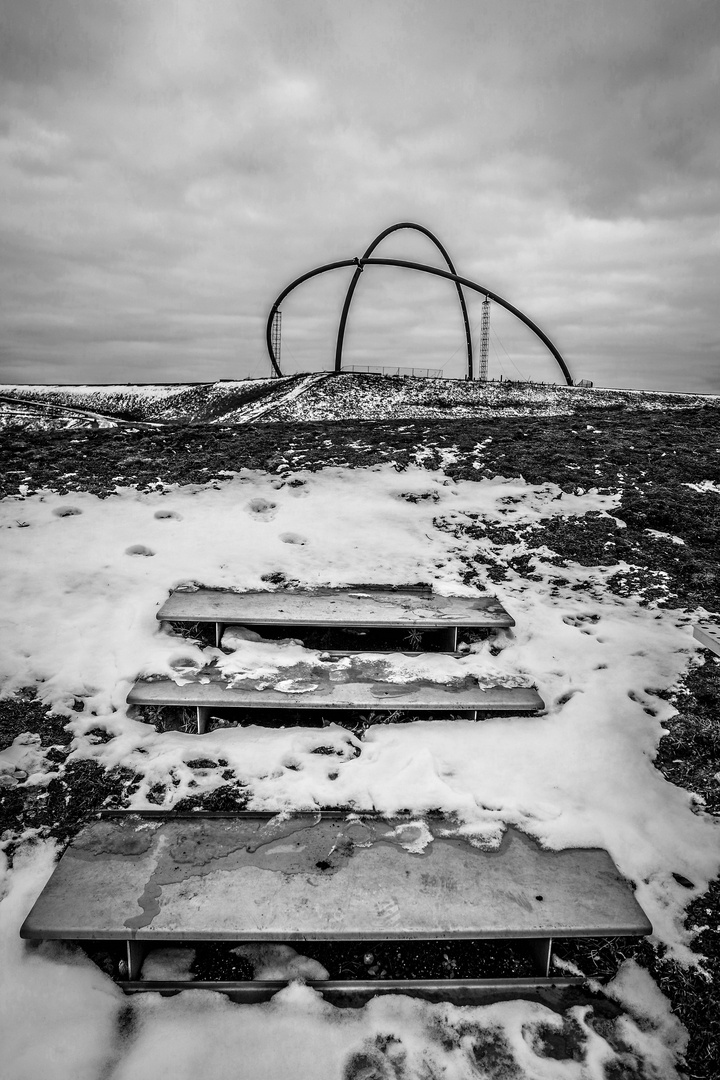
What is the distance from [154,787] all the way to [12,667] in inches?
52.9

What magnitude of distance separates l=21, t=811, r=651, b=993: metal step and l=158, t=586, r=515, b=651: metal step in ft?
4.45

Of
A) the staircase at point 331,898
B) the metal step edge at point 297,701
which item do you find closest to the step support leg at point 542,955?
the staircase at point 331,898

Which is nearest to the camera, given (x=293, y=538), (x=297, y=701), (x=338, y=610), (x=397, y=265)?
(x=297, y=701)

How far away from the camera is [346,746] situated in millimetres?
2898

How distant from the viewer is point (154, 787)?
2615 millimetres

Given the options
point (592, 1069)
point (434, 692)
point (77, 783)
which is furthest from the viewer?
point (434, 692)

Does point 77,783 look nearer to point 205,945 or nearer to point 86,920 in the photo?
point 86,920

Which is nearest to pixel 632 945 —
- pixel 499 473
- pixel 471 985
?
pixel 471 985

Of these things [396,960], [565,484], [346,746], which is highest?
[565,484]

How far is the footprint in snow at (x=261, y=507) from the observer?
5395 millimetres

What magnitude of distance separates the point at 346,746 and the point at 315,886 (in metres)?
0.82

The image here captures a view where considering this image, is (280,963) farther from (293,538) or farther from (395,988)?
(293,538)

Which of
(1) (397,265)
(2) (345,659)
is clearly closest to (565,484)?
(2) (345,659)

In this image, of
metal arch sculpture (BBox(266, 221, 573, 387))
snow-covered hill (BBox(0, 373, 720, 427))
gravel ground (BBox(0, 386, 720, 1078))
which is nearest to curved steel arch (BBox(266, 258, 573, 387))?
metal arch sculpture (BBox(266, 221, 573, 387))
